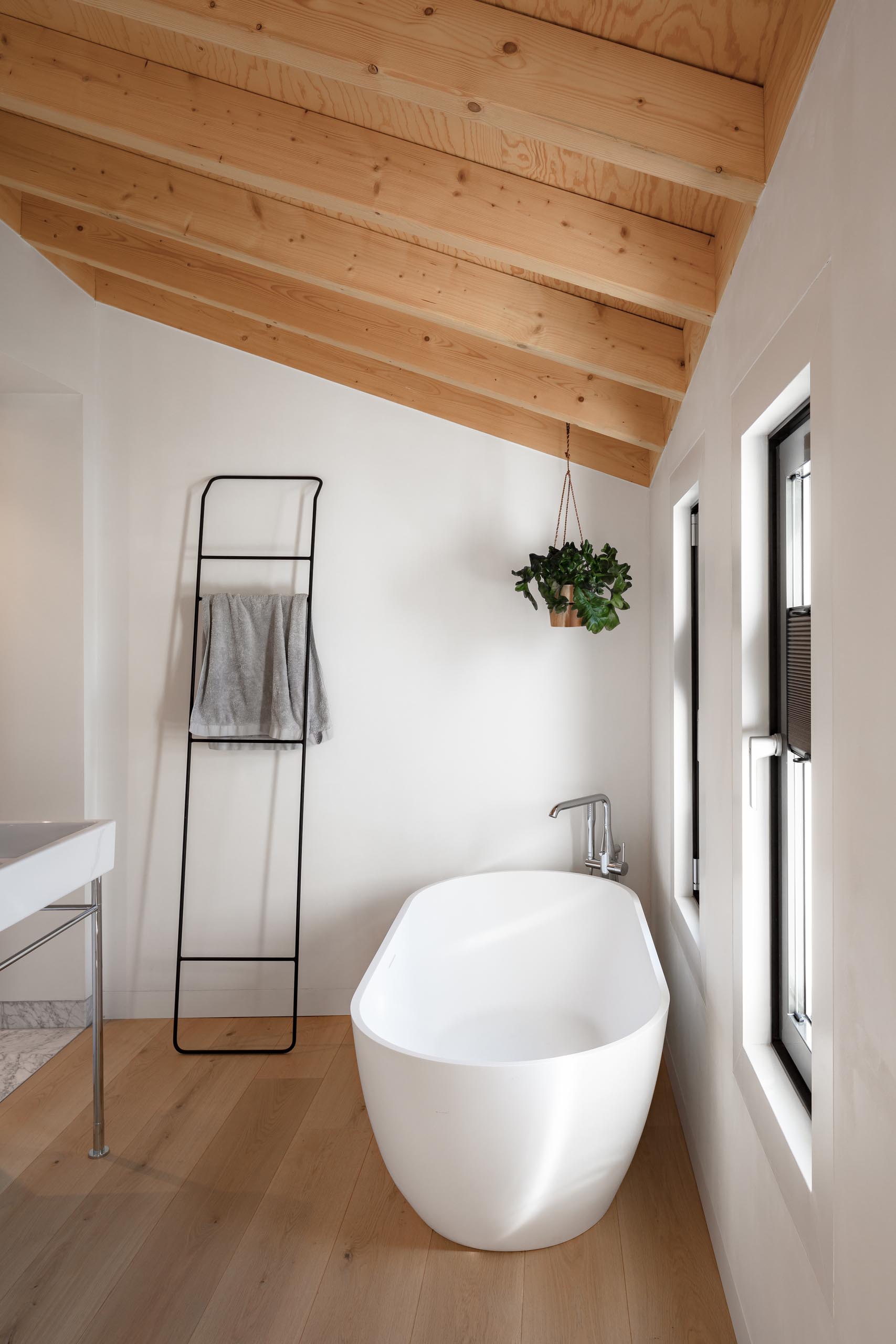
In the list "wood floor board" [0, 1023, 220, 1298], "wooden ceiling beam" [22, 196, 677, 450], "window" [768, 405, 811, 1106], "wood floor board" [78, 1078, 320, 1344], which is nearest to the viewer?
"window" [768, 405, 811, 1106]

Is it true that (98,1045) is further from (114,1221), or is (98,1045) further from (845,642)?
(845,642)

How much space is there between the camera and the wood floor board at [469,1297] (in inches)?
69.1

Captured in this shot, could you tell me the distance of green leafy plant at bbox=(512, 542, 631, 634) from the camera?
9.46 ft

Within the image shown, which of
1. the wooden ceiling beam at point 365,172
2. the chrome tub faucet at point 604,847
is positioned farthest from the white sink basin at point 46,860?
the wooden ceiling beam at point 365,172

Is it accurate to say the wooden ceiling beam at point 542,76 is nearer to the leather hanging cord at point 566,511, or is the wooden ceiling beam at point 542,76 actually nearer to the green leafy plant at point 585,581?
the green leafy plant at point 585,581

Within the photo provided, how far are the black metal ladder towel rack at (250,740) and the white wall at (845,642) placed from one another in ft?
6.13

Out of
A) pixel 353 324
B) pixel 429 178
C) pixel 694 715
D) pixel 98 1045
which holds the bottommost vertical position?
pixel 98 1045

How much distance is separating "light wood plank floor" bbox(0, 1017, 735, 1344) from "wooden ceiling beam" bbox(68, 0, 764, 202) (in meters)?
2.28

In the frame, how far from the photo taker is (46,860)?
6.72ft

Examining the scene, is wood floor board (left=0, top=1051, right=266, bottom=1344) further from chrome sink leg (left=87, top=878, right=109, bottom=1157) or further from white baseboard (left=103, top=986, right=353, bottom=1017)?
white baseboard (left=103, top=986, right=353, bottom=1017)

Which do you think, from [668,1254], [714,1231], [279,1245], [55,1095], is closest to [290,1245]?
[279,1245]

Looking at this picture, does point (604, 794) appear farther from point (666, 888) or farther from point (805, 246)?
point (805, 246)

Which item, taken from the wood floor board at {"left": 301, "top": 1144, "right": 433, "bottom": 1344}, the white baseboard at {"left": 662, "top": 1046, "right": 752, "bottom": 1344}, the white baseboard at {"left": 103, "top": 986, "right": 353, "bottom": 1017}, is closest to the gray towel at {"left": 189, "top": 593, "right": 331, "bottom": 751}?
the white baseboard at {"left": 103, "top": 986, "right": 353, "bottom": 1017}

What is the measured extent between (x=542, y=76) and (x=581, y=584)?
1660mm
